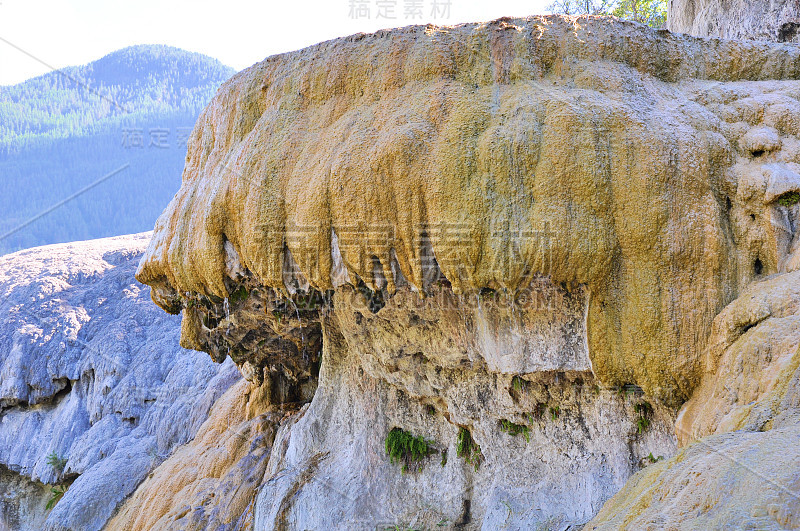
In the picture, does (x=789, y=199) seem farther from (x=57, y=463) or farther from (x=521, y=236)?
(x=57, y=463)

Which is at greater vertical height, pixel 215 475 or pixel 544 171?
pixel 544 171

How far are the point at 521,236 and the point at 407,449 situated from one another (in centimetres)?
355

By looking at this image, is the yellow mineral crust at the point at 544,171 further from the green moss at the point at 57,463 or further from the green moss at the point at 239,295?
the green moss at the point at 57,463

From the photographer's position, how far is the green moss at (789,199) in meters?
4.77

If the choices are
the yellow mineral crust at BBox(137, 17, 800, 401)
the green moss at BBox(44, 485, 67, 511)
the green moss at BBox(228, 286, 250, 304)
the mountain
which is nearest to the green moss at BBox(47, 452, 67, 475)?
the green moss at BBox(44, 485, 67, 511)

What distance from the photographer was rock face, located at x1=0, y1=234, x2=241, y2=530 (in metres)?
11.9

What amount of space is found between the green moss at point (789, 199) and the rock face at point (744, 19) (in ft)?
12.9

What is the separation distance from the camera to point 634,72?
5.46m

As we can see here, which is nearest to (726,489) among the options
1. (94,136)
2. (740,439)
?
(740,439)

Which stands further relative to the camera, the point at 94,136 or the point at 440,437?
the point at 94,136

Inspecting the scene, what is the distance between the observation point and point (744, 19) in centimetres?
815

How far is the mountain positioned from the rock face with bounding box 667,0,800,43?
14.3 m

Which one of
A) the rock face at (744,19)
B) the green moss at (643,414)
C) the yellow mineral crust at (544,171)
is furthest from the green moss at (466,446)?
the rock face at (744,19)

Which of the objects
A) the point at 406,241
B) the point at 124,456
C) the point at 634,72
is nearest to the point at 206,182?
the point at 406,241
